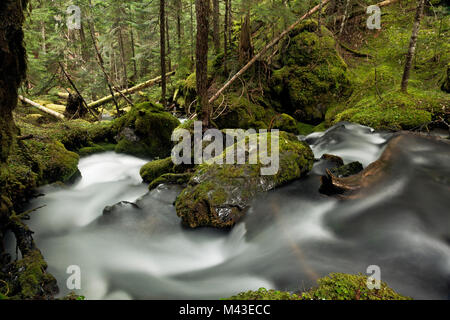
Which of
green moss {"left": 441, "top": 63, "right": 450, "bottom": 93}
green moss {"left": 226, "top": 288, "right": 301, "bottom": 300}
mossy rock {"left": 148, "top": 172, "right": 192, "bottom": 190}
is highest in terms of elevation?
green moss {"left": 441, "top": 63, "right": 450, "bottom": 93}

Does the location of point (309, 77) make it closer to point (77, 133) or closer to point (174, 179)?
point (174, 179)

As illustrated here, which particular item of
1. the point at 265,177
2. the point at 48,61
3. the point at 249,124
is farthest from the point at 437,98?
the point at 48,61

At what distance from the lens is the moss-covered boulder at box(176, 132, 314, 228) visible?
4516 millimetres

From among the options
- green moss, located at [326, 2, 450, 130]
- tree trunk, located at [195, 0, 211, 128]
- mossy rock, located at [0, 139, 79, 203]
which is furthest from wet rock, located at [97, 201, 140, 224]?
green moss, located at [326, 2, 450, 130]

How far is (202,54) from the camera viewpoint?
6.28 m

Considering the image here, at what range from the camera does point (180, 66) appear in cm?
1691

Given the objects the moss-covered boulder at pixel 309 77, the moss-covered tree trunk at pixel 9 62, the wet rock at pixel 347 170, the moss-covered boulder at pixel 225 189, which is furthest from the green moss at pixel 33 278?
the moss-covered boulder at pixel 309 77

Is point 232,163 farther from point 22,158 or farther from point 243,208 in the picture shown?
point 22,158

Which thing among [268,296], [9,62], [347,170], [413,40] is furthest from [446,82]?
[9,62]

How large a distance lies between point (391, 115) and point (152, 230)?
27.2ft

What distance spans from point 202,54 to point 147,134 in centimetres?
397

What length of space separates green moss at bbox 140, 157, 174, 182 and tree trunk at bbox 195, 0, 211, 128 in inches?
59.8

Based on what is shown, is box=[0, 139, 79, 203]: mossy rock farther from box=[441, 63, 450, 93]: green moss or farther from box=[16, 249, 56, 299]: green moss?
box=[441, 63, 450, 93]: green moss
